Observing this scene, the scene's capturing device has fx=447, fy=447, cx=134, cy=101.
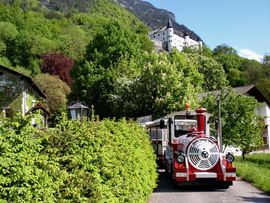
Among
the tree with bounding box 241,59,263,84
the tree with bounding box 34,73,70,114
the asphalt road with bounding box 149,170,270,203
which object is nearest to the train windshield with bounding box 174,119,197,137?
the asphalt road with bounding box 149,170,270,203

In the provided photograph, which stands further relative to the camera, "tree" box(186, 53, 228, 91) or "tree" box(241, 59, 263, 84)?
"tree" box(241, 59, 263, 84)

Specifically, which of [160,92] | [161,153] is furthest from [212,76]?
[161,153]

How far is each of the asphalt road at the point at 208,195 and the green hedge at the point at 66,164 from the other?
394cm

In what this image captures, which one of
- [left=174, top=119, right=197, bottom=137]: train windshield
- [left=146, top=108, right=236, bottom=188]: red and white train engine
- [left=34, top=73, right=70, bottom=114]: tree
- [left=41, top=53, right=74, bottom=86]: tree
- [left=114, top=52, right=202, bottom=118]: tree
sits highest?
[left=41, top=53, right=74, bottom=86]: tree

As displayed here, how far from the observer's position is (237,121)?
31.7 meters

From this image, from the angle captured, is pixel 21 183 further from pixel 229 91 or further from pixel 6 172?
pixel 229 91

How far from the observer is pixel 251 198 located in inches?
487

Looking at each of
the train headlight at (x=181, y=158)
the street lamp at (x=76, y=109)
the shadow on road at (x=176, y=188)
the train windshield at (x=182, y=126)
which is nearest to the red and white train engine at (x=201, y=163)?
the train headlight at (x=181, y=158)

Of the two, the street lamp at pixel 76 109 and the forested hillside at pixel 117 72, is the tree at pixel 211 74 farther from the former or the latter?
the street lamp at pixel 76 109

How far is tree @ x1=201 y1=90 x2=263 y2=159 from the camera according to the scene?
31453 millimetres

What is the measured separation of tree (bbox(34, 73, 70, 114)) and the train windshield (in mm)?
44828

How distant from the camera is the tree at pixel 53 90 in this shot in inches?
2454

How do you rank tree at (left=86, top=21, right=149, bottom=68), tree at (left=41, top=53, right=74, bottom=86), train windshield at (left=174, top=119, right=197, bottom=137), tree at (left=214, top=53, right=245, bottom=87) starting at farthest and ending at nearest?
tree at (left=214, top=53, right=245, bottom=87)
tree at (left=41, top=53, right=74, bottom=86)
tree at (left=86, top=21, right=149, bottom=68)
train windshield at (left=174, top=119, right=197, bottom=137)

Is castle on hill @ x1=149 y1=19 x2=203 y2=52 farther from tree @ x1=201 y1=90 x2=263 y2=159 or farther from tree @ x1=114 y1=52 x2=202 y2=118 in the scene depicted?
tree @ x1=201 y1=90 x2=263 y2=159
